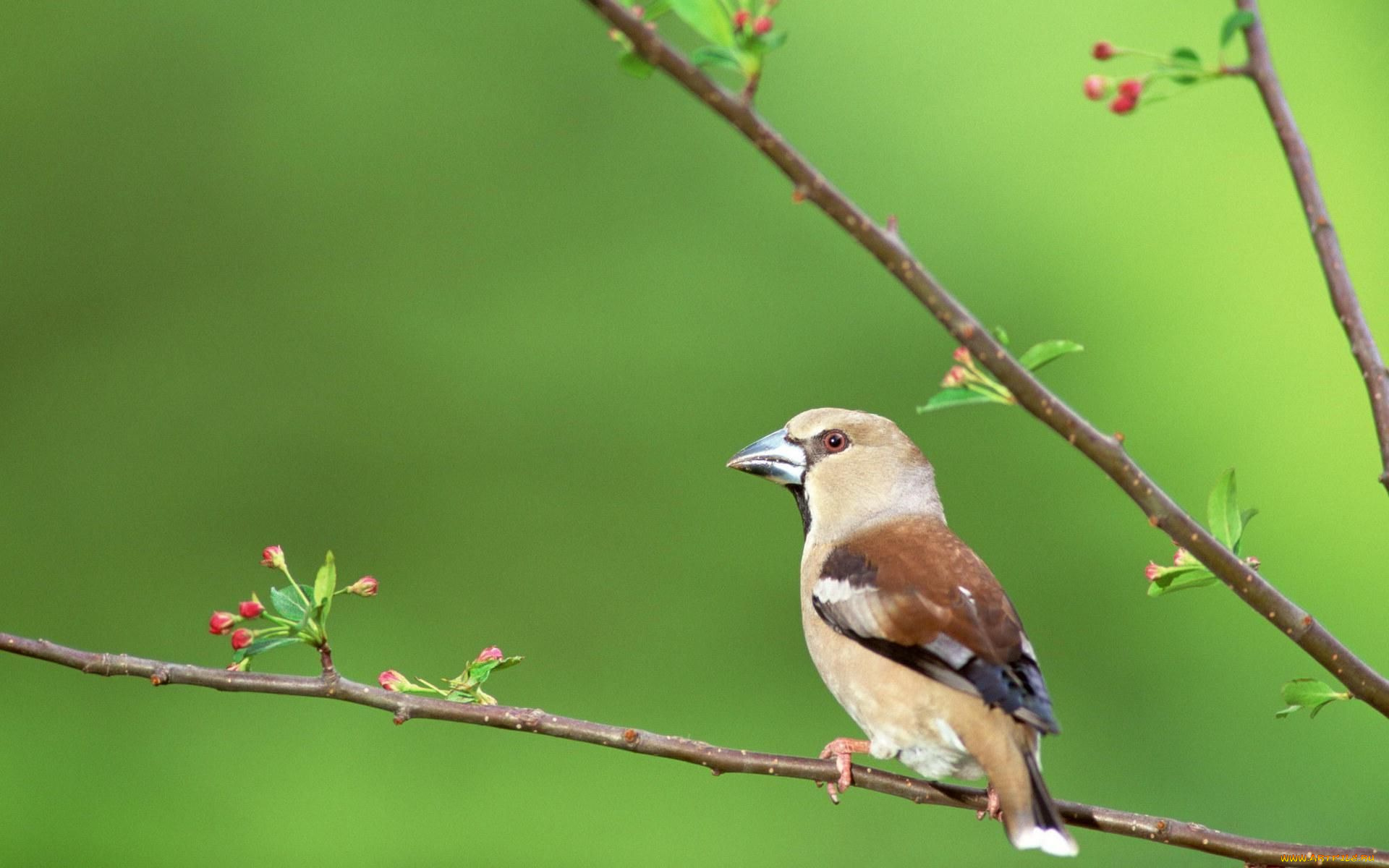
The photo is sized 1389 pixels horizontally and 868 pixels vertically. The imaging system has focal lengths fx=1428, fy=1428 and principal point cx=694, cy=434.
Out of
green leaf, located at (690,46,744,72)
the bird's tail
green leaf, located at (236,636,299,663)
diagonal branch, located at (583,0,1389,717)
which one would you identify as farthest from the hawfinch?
green leaf, located at (690,46,744,72)

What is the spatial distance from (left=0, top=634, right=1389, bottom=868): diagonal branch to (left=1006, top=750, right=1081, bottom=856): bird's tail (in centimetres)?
10

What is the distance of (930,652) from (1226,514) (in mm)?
617

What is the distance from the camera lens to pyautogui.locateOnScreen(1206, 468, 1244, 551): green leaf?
2.03m

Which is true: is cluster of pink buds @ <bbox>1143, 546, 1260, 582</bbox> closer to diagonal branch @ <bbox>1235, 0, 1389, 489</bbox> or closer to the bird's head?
diagonal branch @ <bbox>1235, 0, 1389, 489</bbox>

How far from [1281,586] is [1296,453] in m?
0.57

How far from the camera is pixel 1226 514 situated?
6.74 ft

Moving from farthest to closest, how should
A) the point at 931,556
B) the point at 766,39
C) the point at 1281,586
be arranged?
1. the point at 1281,586
2. the point at 931,556
3. the point at 766,39

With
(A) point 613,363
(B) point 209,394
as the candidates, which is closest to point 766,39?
(A) point 613,363

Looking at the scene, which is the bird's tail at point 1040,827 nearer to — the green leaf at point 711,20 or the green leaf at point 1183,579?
the green leaf at point 1183,579

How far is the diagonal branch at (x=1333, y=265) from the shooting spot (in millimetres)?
1884

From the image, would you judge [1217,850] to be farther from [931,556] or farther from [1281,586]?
[1281,586]

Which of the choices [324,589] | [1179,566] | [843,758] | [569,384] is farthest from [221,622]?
[569,384]

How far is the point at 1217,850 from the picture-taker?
218cm

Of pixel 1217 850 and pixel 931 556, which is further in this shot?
pixel 931 556
